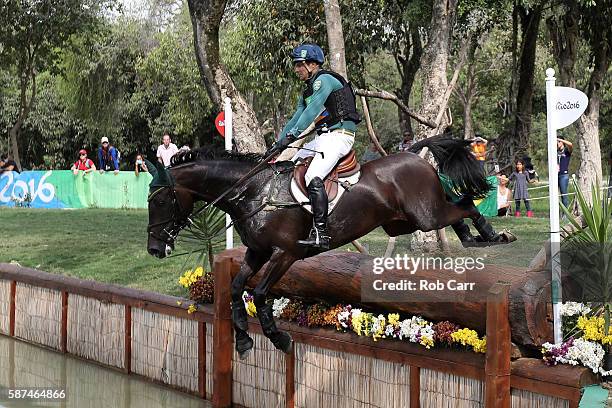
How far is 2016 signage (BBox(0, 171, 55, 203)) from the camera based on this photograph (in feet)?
76.5

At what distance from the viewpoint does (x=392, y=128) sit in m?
51.0

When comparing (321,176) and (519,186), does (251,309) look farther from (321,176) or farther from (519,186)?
(519,186)

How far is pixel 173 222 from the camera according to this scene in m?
6.14

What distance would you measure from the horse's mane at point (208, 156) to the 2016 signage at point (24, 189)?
697 inches

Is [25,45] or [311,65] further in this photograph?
[25,45]

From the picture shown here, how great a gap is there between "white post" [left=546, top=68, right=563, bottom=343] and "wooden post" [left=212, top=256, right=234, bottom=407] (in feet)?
9.51

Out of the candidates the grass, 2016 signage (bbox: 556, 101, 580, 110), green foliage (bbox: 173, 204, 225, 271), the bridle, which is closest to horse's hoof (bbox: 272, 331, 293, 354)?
the bridle

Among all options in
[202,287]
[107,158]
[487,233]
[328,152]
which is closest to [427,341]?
[487,233]

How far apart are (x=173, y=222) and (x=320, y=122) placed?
1.26 meters

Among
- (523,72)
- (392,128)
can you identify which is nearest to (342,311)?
(523,72)

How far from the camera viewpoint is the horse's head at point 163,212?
19.8 feet

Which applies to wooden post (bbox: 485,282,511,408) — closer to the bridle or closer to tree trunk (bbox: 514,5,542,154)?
the bridle

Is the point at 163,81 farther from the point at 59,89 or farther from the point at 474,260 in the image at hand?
the point at 474,260

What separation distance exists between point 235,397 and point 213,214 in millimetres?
2072
